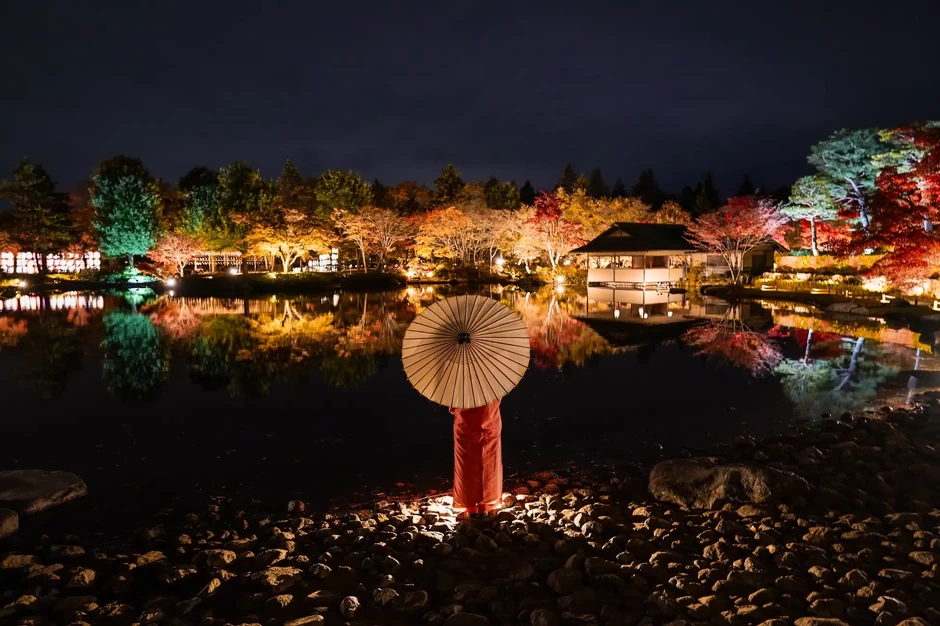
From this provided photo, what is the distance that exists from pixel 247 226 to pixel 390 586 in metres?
35.1

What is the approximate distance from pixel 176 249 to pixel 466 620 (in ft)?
121

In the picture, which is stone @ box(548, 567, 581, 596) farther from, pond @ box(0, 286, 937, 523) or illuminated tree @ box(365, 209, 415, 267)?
illuminated tree @ box(365, 209, 415, 267)

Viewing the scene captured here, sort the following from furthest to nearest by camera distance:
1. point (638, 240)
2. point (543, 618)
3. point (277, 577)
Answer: point (638, 240) < point (277, 577) < point (543, 618)

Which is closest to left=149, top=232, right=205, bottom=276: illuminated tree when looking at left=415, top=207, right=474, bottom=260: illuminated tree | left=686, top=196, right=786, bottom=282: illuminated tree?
left=415, top=207, right=474, bottom=260: illuminated tree

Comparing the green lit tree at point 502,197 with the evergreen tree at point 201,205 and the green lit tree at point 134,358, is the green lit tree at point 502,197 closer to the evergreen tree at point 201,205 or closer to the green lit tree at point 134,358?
the evergreen tree at point 201,205

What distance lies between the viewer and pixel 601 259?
35.4 meters

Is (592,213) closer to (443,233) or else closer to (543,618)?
(443,233)

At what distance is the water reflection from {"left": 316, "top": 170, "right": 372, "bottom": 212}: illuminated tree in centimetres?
1767

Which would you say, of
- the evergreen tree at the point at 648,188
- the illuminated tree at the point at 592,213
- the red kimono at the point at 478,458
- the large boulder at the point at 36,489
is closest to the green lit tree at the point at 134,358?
the large boulder at the point at 36,489

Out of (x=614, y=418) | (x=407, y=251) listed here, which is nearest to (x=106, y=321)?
(x=614, y=418)

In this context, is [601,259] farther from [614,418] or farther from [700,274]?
[614,418]

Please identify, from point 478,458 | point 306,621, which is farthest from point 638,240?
point 306,621

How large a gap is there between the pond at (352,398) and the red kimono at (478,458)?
0.99 metres

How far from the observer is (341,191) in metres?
39.4
